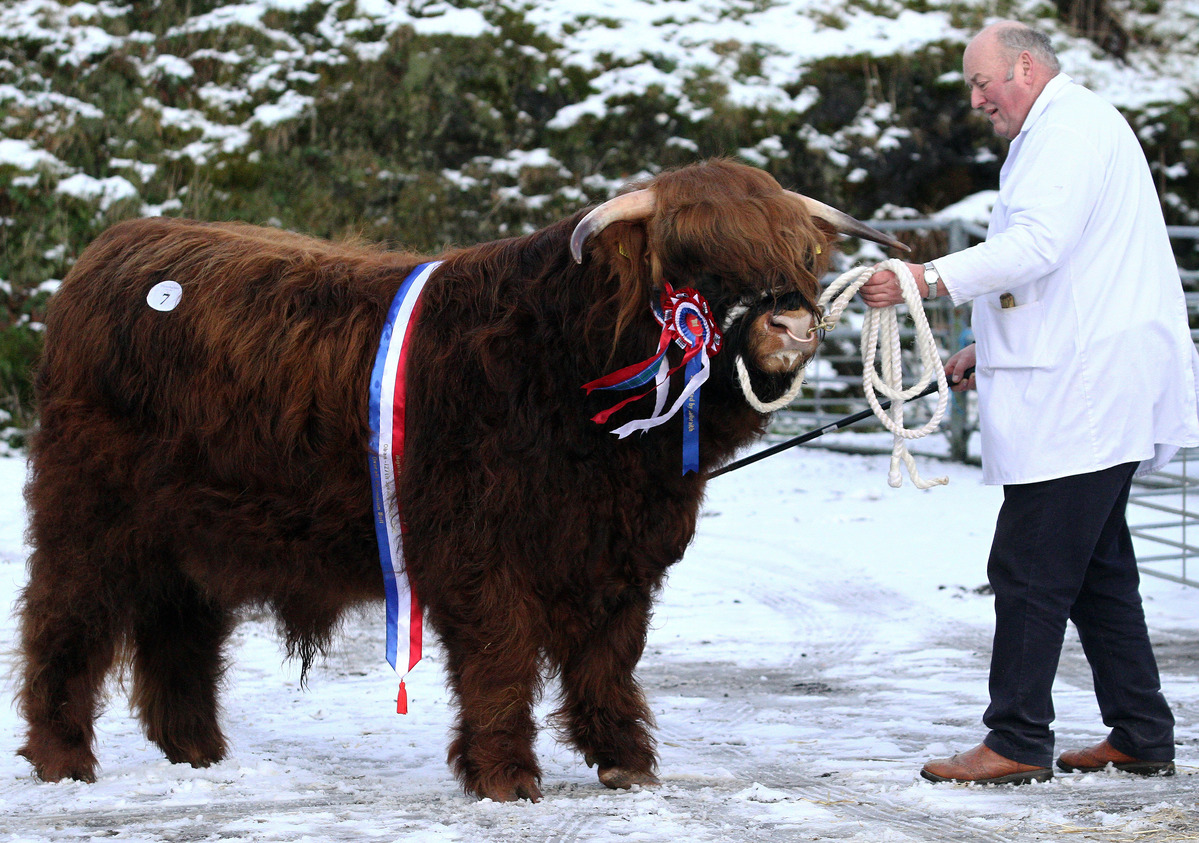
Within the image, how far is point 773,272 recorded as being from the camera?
10.5 ft

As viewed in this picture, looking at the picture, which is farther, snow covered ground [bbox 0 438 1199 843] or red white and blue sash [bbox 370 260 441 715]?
red white and blue sash [bbox 370 260 441 715]

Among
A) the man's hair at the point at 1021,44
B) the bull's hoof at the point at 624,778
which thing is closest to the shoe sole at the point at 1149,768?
the bull's hoof at the point at 624,778

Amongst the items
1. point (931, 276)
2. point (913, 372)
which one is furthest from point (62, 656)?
point (913, 372)

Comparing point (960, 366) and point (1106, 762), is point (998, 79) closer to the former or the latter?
point (960, 366)

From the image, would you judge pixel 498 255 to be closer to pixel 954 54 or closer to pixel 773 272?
pixel 773 272

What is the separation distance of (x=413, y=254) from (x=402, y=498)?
1062mm

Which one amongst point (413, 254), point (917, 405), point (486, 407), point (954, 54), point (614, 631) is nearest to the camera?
point (486, 407)

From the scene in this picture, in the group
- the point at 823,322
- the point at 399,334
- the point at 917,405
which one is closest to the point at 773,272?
the point at 823,322

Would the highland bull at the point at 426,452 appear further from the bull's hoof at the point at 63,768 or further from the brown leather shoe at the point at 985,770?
the brown leather shoe at the point at 985,770

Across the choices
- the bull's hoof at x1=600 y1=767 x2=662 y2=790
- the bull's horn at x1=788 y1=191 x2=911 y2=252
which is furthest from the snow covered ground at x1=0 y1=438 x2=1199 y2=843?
the bull's horn at x1=788 y1=191 x2=911 y2=252

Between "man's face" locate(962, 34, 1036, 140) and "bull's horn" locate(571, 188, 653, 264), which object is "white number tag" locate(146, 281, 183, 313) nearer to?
"bull's horn" locate(571, 188, 653, 264)

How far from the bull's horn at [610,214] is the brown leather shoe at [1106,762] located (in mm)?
2063

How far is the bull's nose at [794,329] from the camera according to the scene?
3.17 m

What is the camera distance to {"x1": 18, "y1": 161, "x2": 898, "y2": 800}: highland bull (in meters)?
3.34
